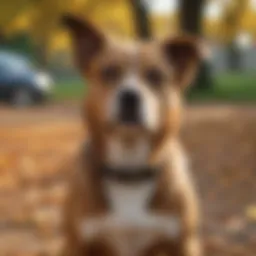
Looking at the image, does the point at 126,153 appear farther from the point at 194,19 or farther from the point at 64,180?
the point at 194,19

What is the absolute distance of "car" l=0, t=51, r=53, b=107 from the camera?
22625 mm

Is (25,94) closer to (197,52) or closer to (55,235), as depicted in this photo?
(55,235)

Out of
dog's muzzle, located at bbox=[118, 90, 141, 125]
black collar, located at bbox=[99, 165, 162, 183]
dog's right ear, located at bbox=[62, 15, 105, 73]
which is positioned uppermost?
dog's right ear, located at bbox=[62, 15, 105, 73]

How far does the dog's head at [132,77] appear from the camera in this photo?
12.5 ft

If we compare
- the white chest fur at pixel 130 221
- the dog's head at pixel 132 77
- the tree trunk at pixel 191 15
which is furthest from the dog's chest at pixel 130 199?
the tree trunk at pixel 191 15

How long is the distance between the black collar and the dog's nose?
266mm

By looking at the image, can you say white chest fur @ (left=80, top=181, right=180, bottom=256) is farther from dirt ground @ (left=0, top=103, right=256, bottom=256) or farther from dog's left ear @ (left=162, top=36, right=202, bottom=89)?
dirt ground @ (left=0, top=103, right=256, bottom=256)

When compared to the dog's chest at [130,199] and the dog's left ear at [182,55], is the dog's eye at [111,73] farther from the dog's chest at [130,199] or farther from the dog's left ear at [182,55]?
the dog's chest at [130,199]

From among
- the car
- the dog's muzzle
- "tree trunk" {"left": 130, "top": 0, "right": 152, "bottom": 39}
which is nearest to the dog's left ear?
the dog's muzzle

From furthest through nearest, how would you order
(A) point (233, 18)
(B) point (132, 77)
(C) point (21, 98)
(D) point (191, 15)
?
(A) point (233, 18), (C) point (21, 98), (D) point (191, 15), (B) point (132, 77)

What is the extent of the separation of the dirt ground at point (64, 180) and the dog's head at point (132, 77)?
68.2 inches

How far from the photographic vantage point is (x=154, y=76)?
152 inches

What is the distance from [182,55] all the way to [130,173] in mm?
679

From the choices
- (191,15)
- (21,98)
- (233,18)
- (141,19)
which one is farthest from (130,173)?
(233,18)
